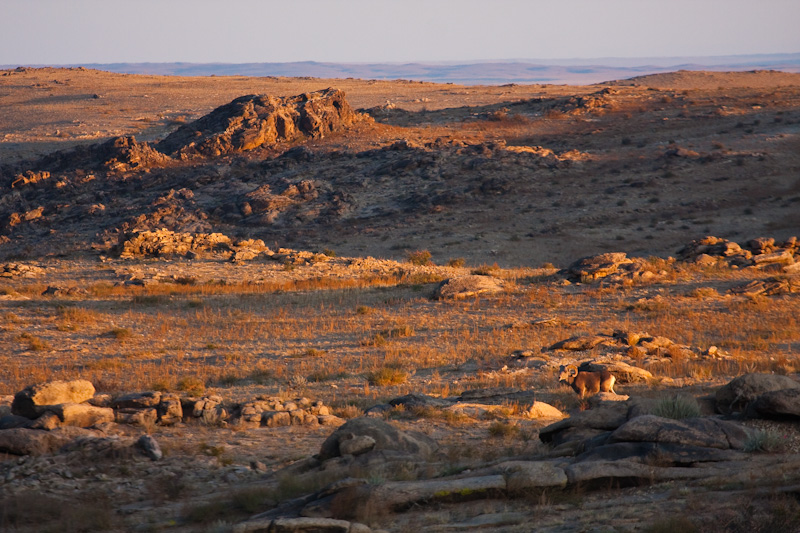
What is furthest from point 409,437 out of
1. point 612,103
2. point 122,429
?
point 612,103

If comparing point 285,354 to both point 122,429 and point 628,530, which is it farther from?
point 628,530

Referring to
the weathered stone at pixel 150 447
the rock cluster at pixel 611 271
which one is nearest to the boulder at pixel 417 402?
the weathered stone at pixel 150 447

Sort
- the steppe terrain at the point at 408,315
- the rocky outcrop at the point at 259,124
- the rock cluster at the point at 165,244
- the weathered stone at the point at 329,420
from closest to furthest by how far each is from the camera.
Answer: the steppe terrain at the point at 408,315 < the weathered stone at the point at 329,420 < the rock cluster at the point at 165,244 < the rocky outcrop at the point at 259,124

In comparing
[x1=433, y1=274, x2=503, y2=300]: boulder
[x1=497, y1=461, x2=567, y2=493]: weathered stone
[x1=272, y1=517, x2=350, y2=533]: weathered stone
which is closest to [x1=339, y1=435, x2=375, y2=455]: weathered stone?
[x1=497, y1=461, x2=567, y2=493]: weathered stone

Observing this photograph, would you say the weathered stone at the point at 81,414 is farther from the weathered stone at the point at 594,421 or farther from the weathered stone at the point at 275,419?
the weathered stone at the point at 594,421

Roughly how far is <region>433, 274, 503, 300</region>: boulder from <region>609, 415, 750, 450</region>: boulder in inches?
553

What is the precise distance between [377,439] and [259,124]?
133ft

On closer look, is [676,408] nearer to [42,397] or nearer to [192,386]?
[192,386]

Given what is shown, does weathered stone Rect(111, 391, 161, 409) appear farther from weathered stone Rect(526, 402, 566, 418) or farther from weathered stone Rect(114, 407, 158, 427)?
weathered stone Rect(526, 402, 566, 418)

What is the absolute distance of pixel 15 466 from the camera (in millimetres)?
7973

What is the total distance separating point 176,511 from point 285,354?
8534mm

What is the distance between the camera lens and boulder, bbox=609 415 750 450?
7188 mm

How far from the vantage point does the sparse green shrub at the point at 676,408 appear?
8.73 meters

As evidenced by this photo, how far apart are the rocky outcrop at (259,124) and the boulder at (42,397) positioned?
3652 centimetres
